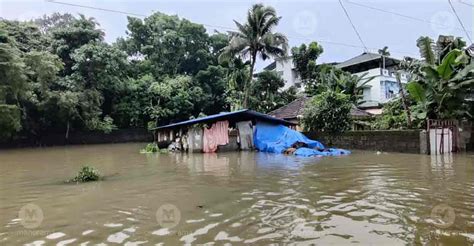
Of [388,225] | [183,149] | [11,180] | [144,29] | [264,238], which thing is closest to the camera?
[264,238]

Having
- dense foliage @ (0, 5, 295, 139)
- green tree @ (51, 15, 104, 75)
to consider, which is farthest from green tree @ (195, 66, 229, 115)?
green tree @ (51, 15, 104, 75)

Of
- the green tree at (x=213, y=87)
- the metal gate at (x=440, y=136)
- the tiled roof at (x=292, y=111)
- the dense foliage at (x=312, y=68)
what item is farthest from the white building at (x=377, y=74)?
the metal gate at (x=440, y=136)

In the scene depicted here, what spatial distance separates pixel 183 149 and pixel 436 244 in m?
16.9

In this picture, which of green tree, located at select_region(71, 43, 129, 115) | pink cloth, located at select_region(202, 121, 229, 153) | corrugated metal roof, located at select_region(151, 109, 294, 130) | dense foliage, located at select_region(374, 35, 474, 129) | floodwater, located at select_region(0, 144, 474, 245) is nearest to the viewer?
floodwater, located at select_region(0, 144, 474, 245)

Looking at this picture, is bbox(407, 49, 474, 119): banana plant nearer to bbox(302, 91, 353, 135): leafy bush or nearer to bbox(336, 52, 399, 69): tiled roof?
bbox(302, 91, 353, 135): leafy bush

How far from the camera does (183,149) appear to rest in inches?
791

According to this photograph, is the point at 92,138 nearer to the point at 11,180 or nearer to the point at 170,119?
the point at 170,119

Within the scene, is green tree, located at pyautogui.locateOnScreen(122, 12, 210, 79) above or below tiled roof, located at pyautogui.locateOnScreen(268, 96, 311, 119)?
above

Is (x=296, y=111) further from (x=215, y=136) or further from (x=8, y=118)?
(x=8, y=118)

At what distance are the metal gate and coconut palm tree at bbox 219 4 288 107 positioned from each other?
13.2 m

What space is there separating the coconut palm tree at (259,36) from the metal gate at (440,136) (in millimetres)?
13215

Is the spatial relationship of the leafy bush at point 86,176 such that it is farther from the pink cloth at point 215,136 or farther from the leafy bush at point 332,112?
the leafy bush at point 332,112

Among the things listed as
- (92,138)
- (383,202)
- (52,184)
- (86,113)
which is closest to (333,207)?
(383,202)

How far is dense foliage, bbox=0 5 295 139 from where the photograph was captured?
2536cm
